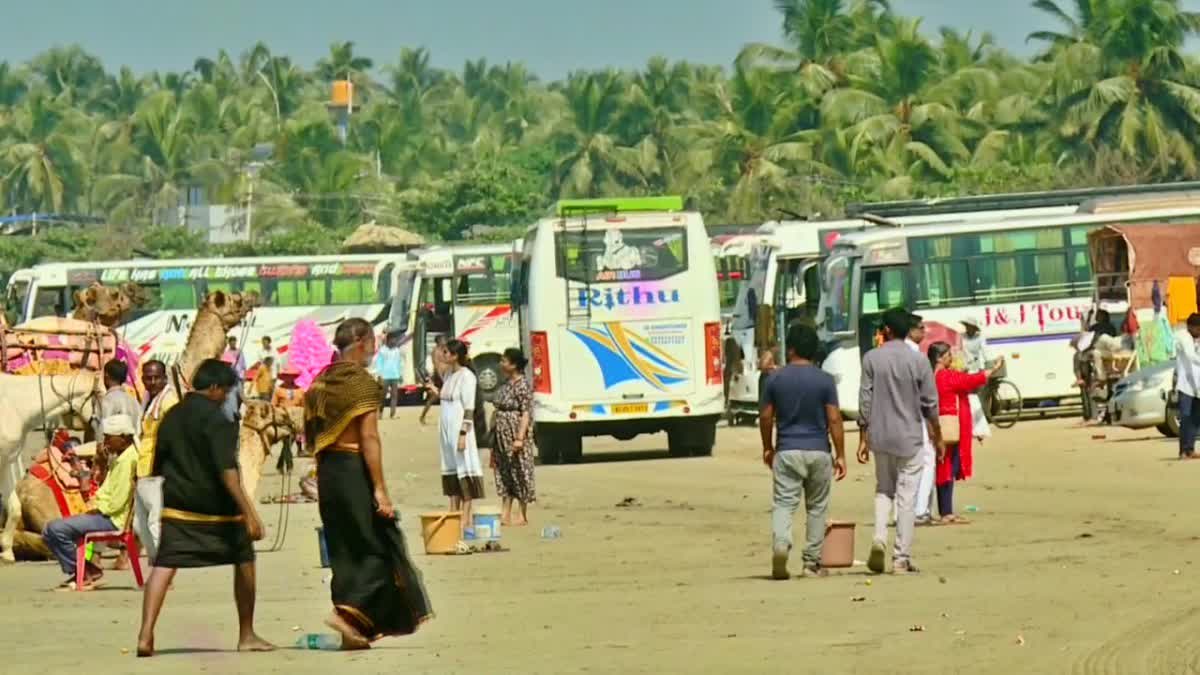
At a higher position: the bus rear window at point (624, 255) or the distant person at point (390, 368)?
the bus rear window at point (624, 255)

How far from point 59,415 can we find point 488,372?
2619 centimetres

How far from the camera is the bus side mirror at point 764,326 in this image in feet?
126

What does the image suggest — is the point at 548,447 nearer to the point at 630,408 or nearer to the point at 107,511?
the point at 630,408

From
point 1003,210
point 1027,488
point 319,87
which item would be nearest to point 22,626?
point 1027,488

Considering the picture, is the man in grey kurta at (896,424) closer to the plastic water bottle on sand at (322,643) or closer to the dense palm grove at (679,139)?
the plastic water bottle on sand at (322,643)

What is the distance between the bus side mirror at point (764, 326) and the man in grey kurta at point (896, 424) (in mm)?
22665

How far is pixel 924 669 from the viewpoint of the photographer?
10.7 m

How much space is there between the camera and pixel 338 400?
11844mm

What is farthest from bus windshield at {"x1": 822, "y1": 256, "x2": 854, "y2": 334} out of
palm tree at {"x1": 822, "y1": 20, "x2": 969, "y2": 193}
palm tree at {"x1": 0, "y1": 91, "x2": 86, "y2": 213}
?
palm tree at {"x1": 0, "y1": 91, "x2": 86, "y2": 213}

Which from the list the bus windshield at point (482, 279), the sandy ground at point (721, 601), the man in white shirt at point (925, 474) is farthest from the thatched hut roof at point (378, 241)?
the man in white shirt at point (925, 474)

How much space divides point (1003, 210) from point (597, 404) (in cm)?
1465

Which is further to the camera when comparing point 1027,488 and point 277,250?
point 277,250

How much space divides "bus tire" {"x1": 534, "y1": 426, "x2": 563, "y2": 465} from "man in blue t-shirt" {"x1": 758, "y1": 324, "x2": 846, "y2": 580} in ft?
50.3

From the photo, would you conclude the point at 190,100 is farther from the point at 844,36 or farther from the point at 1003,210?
the point at 1003,210
